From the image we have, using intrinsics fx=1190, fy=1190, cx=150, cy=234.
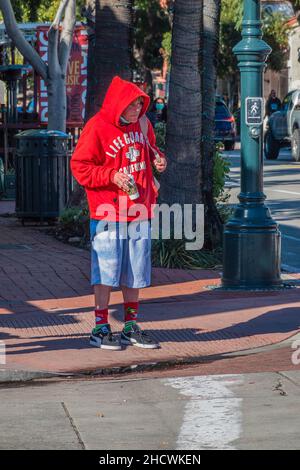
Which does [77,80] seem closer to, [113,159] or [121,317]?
[121,317]

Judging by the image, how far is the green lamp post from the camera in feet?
35.3

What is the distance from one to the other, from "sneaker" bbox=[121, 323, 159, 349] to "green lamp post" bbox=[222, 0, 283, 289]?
7.73 feet

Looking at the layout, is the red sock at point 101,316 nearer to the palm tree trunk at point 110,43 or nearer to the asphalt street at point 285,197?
the asphalt street at point 285,197

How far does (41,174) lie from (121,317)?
6.62 meters

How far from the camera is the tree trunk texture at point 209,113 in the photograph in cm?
1312

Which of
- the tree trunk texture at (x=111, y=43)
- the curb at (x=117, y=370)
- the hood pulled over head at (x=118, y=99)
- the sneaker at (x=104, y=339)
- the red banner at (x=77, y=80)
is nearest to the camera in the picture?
the curb at (x=117, y=370)

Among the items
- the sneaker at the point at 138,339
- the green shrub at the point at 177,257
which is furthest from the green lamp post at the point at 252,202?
the sneaker at the point at 138,339

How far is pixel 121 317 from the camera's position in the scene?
9.75m

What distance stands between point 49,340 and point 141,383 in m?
1.49

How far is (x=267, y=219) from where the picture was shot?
10.9 meters

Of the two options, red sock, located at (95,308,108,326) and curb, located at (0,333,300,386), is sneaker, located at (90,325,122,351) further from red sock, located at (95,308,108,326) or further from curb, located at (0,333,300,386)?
curb, located at (0,333,300,386)

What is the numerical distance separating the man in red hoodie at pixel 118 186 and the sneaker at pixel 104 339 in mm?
10
